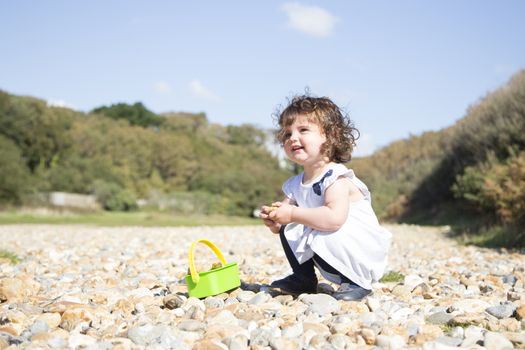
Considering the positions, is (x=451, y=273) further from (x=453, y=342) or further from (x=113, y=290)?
(x=113, y=290)

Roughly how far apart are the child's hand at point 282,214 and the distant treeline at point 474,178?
4.47 m

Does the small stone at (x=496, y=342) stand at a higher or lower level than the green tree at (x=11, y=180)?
lower

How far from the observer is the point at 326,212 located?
2729 millimetres

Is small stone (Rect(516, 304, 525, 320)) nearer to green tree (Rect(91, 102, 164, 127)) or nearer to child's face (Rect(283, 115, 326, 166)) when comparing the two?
child's face (Rect(283, 115, 326, 166))

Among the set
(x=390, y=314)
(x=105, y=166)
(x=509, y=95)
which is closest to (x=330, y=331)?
(x=390, y=314)

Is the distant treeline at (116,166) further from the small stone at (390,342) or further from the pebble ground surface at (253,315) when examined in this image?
the small stone at (390,342)

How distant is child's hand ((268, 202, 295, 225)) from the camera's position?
2781mm

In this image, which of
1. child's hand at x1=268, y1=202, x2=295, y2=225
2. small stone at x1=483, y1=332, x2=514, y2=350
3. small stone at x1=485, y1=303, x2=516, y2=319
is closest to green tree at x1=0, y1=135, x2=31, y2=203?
child's hand at x1=268, y1=202, x2=295, y2=225

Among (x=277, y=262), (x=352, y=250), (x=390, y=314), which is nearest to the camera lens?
(x=390, y=314)

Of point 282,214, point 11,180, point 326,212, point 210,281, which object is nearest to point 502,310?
point 326,212

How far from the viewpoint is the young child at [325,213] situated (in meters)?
2.78

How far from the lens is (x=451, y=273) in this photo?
165 inches

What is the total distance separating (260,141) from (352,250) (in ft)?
207

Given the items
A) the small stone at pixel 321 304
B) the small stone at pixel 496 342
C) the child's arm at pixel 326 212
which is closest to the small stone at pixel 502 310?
the small stone at pixel 496 342
